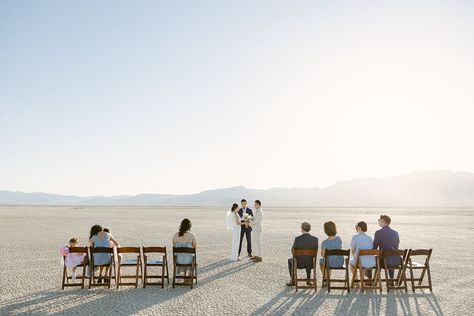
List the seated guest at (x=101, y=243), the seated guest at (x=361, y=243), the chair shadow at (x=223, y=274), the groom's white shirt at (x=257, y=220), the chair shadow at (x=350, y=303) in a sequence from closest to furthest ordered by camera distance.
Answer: the chair shadow at (x=350, y=303) → the seated guest at (x=361, y=243) → the seated guest at (x=101, y=243) → the chair shadow at (x=223, y=274) → the groom's white shirt at (x=257, y=220)

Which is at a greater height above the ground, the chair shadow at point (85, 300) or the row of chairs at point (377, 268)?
the row of chairs at point (377, 268)

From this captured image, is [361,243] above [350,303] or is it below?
above

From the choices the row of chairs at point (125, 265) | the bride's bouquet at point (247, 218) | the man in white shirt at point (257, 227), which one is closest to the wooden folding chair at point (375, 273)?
the row of chairs at point (125, 265)

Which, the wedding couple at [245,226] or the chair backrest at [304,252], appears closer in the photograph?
the chair backrest at [304,252]

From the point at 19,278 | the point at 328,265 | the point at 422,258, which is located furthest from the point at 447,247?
the point at 19,278

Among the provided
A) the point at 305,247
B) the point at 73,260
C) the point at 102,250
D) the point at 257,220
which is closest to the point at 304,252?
the point at 305,247

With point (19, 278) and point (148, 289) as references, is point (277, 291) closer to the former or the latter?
point (148, 289)

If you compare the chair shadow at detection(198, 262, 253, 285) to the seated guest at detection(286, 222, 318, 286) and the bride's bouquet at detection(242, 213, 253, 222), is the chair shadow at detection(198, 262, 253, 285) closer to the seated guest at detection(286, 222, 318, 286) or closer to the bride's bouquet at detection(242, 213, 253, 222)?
the bride's bouquet at detection(242, 213, 253, 222)

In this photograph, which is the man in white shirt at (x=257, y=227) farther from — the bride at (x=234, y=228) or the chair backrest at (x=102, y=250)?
the chair backrest at (x=102, y=250)

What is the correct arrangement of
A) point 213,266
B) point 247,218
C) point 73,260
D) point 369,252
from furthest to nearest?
1. point 247,218
2. point 213,266
3. point 73,260
4. point 369,252

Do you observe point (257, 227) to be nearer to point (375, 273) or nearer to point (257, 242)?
point (257, 242)

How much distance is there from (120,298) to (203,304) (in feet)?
5.68

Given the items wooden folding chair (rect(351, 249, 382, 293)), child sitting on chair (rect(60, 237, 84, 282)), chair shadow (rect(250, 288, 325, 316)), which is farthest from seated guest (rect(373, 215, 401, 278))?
child sitting on chair (rect(60, 237, 84, 282))

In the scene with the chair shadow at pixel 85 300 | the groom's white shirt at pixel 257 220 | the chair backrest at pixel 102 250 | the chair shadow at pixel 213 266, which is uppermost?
the groom's white shirt at pixel 257 220
